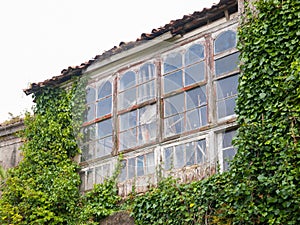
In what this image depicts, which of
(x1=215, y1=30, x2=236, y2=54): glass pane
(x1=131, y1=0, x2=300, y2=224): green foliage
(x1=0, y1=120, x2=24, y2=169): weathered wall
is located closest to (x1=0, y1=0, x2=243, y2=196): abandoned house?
(x1=215, y1=30, x2=236, y2=54): glass pane

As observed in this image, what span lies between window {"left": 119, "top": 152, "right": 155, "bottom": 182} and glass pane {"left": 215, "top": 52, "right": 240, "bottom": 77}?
6.68 ft

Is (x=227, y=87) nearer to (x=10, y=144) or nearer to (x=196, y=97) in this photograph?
(x=196, y=97)

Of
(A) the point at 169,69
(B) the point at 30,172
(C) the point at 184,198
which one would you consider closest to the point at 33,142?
(B) the point at 30,172

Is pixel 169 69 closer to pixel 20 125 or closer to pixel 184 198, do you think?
pixel 184 198

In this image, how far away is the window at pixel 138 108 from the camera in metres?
12.5

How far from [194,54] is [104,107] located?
2.40 metres

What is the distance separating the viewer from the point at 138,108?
1280 cm

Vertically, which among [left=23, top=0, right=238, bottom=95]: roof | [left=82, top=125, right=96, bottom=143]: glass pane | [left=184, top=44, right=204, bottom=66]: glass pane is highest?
[left=23, top=0, right=238, bottom=95]: roof

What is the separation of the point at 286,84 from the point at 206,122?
193 cm

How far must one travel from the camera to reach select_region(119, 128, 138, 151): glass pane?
1259cm

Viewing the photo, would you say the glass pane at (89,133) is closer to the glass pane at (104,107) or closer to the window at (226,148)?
the glass pane at (104,107)

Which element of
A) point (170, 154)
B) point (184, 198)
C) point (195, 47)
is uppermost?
point (195, 47)

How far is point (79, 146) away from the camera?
44.3 feet

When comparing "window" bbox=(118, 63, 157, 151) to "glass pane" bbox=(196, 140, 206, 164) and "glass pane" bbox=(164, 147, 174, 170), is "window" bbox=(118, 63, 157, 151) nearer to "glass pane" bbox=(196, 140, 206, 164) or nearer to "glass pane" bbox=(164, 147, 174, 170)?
"glass pane" bbox=(164, 147, 174, 170)
